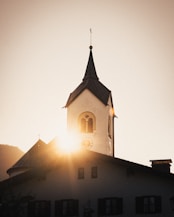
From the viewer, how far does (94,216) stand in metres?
33.5

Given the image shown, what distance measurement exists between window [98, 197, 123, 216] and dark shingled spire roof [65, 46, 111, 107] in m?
25.7

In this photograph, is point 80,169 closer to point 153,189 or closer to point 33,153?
point 153,189

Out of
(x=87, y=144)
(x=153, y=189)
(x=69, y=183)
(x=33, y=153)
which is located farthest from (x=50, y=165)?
(x=87, y=144)

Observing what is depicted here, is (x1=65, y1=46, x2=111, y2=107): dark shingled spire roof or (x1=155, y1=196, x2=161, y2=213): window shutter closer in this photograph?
(x1=155, y1=196, x2=161, y2=213): window shutter

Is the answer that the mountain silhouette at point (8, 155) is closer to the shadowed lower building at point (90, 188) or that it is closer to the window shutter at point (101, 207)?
the shadowed lower building at point (90, 188)

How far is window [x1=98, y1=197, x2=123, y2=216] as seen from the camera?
3331 centimetres

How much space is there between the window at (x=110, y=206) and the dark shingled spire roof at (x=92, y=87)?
2574cm

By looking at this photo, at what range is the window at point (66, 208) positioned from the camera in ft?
111

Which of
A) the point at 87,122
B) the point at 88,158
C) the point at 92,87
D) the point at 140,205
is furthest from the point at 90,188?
the point at 92,87

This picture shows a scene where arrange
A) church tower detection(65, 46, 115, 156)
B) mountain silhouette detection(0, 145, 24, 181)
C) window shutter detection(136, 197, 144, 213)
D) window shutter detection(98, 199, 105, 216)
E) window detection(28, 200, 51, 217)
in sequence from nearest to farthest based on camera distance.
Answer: window shutter detection(136, 197, 144, 213)
window shutter detection(98, 199, 105, 216)
window detection(28, 200, 51, 217)
church tower detection(65, 46, 115, 156)
mountain silhouette detection(0, 145, 24, 181)

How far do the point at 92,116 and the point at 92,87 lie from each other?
3.83 m

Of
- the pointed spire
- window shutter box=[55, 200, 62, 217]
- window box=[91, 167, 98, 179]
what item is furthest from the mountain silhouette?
window shutter box=[55, 200, 62, 217]

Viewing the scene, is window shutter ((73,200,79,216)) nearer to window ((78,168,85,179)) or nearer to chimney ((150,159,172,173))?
window ((78,168,85,179))

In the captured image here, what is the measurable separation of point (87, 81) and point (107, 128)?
693 cm
